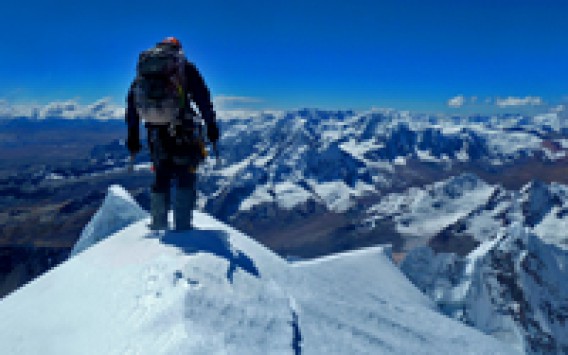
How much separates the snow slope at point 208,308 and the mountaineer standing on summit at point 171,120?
1.63 meters

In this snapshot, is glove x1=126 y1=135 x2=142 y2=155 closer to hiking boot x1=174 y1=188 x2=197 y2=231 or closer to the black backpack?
the black backpack

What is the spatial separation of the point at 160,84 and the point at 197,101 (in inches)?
39.2

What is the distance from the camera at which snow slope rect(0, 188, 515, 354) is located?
13.2 feet

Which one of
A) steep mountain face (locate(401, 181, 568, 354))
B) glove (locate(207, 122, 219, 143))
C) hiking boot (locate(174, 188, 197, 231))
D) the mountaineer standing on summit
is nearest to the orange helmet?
the mountaineer standing on summit

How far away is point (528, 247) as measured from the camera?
77.6 metres

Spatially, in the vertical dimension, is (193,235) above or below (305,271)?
above

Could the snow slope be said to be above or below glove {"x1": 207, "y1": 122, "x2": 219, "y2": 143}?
below

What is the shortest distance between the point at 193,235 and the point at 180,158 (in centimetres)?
251

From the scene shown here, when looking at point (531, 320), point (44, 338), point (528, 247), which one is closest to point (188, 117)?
point (44, 338)

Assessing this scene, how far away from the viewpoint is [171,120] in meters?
8.20

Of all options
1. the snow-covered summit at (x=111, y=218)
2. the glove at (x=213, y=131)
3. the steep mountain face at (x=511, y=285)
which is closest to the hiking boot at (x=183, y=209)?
the glove at (x=213, y=131)

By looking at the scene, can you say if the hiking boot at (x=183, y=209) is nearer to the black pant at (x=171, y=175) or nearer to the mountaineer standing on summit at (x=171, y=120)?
the mountaineer standing on summit at (x=171, y=120)

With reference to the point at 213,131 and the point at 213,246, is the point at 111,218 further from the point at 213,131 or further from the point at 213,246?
the point at 213,246

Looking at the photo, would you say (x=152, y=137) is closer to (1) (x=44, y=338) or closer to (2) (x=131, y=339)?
(1) (x=44, y=338)
